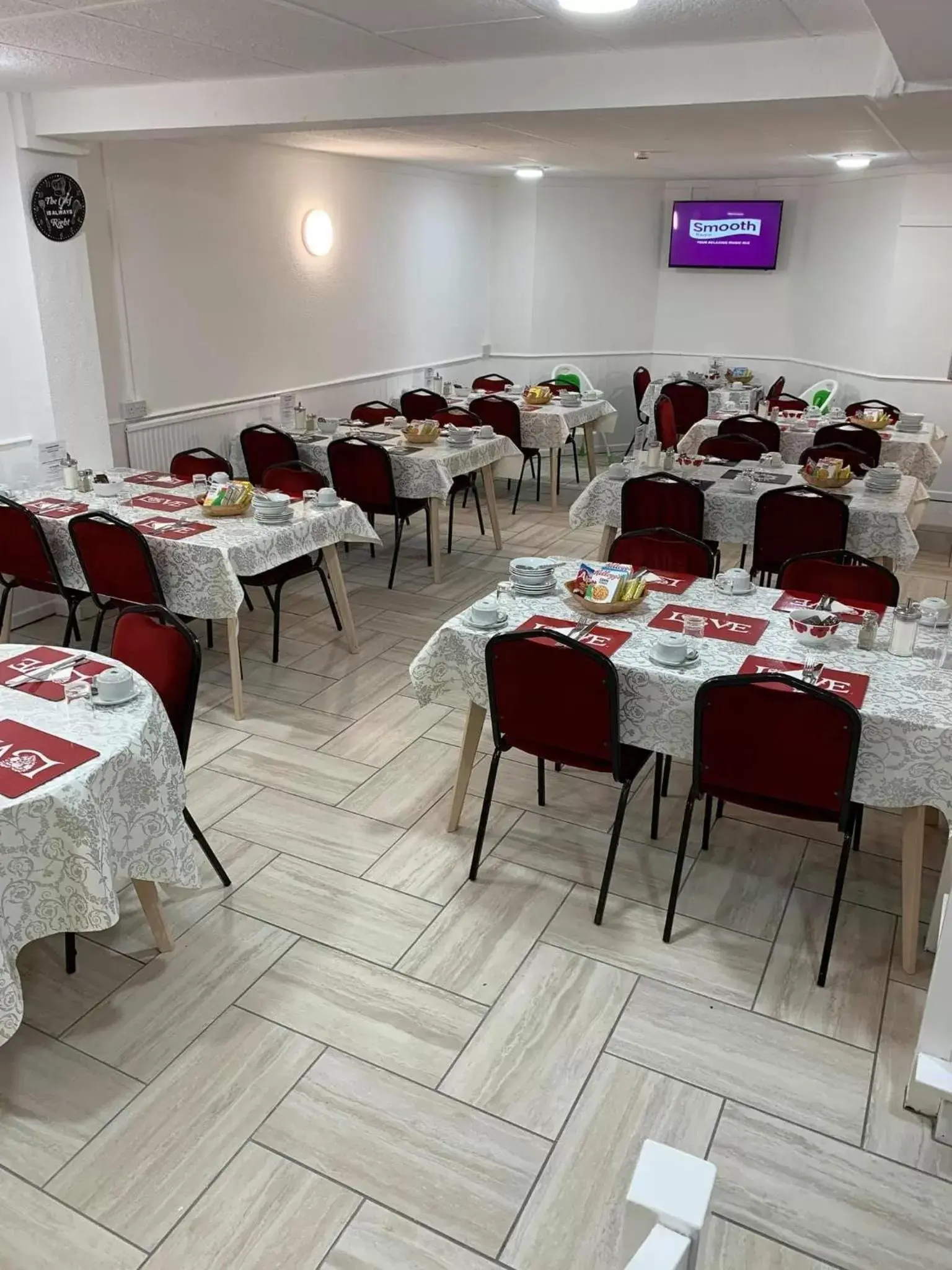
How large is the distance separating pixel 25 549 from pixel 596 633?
2.69 metres

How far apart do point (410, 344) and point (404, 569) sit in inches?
140

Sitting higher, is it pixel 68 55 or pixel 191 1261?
pixel 68 55

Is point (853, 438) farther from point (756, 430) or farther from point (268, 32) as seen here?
point (268, 32)

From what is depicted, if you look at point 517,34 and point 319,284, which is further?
point 319,284

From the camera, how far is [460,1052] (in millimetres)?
2496

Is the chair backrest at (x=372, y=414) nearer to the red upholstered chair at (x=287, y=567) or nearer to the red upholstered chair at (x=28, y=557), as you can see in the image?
the red upholstered chair at (x=287, y=567)

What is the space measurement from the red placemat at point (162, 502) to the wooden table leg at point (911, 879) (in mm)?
3409

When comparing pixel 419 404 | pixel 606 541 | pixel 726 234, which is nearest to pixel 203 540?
pixel 606 541

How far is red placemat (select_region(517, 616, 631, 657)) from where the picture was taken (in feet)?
9.97

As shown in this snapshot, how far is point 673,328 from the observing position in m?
10.4

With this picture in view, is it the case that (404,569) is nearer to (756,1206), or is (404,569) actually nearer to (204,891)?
(204,891)

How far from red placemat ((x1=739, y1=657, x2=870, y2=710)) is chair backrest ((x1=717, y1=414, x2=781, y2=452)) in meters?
4.16

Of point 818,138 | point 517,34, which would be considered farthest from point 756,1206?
point 818,138

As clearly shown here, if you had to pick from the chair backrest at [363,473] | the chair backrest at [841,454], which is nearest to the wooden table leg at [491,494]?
the chair backrest at [363,473]
